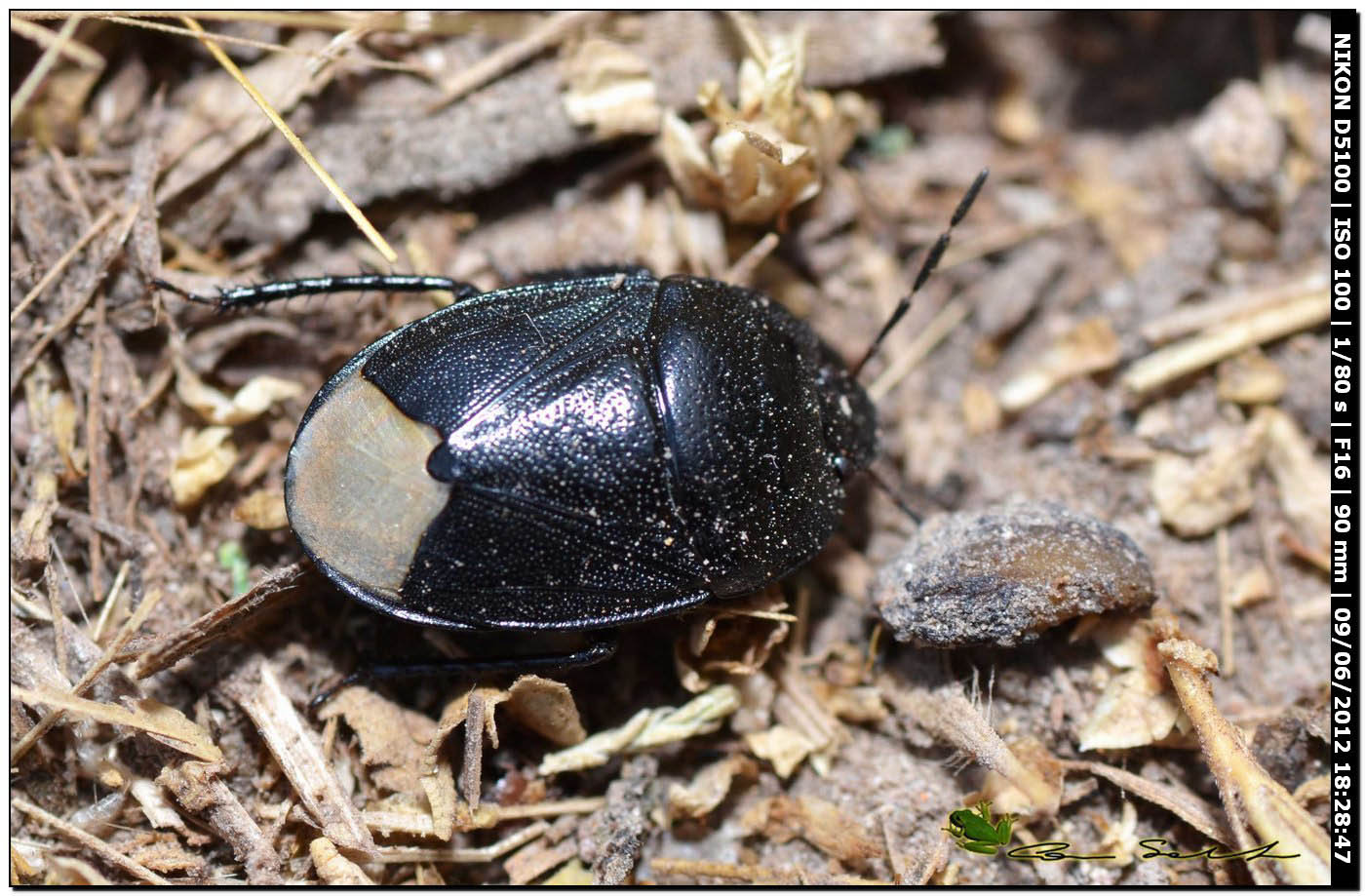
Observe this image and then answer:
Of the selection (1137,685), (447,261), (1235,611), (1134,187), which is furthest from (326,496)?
(1134,187)

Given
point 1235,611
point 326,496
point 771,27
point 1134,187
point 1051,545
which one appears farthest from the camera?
point 1134,187

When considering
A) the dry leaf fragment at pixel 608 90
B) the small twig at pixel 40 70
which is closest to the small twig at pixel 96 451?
the small twig at pixel 40 70

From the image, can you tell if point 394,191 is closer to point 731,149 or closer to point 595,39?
point 595,39

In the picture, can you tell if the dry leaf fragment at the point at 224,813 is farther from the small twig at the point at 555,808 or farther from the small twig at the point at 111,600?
the small twig at the point at 555,808

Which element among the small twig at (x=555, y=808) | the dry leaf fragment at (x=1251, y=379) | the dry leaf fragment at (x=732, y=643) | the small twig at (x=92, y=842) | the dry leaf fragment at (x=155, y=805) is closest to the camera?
the small twig at (x=92, y=842)

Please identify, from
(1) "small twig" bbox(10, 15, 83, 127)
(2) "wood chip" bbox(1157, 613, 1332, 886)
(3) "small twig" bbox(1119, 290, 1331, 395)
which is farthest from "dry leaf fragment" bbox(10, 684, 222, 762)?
(3) "small twig" bbox(1119, 290, 1331, 395)

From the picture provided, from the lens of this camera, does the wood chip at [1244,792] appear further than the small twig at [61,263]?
No
